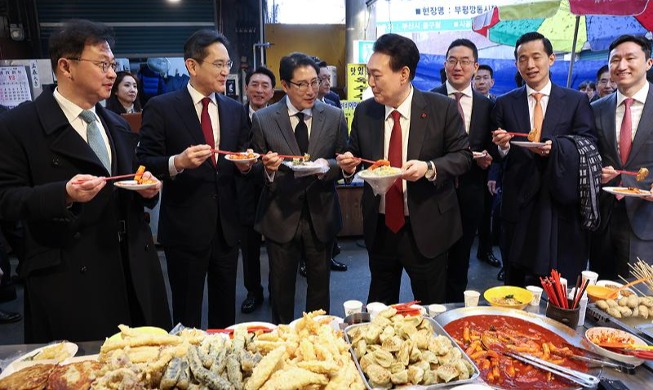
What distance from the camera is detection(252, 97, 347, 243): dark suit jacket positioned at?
3.17 meters

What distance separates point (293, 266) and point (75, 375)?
1915 mm

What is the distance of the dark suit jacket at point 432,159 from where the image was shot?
2.84m

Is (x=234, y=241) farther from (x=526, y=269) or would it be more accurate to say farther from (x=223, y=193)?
(x=526, y=269)

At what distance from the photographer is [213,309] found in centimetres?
335

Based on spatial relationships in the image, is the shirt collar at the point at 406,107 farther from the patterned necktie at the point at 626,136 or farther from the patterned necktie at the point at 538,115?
the patterned necktie at the point at 626,136

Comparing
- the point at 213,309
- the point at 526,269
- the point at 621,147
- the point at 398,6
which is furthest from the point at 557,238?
the point at 398,6


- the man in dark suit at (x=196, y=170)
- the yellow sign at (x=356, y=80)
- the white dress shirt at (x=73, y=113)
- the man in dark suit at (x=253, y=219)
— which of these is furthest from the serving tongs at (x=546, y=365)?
the yellow sign at (x=356, y=80)

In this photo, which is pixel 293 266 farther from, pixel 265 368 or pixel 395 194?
pixel 265 368

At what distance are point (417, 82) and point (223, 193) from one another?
24.9ft

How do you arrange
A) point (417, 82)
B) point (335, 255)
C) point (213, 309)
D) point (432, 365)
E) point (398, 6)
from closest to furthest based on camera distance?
1. point (432, 365)
2. point (213, 309)
3. point (335, 255)
4. point (398, 6)
5. point (417, 82)

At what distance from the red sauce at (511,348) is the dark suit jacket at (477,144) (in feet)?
6.29

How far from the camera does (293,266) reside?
3.29 metres

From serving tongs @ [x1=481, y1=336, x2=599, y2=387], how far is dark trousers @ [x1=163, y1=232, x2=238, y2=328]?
1.99 m

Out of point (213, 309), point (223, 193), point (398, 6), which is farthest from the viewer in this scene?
point (398, 6)
